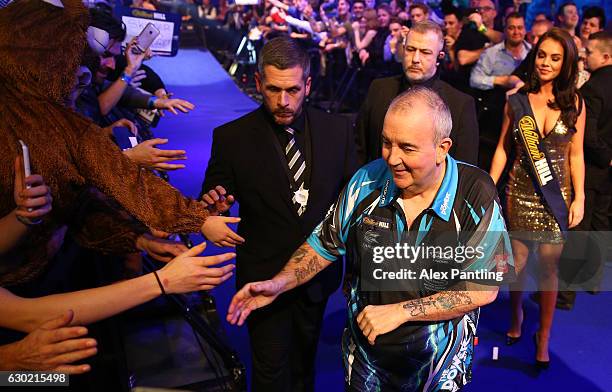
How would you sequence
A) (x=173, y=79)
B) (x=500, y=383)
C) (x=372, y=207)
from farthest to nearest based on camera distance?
(x=173, y=79) → (x=500, y=383) → (x=372, y=207)

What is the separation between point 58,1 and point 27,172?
2.08 ft

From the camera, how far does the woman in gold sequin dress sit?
350 cm

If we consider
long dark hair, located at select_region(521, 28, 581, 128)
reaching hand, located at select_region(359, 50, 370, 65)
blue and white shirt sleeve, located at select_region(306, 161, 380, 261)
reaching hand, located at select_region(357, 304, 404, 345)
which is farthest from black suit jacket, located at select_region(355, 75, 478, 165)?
reaching hand, located at select_region(359, 50, 370, 65)

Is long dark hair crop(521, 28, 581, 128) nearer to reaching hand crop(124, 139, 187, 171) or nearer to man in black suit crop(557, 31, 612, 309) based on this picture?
man in black suit crop(557, 31, 612, 309)

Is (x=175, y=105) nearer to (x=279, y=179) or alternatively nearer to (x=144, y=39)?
(x=144, y=39)

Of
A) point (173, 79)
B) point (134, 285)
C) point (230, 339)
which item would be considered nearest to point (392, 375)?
point (134, 285)

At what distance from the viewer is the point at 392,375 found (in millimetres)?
2092

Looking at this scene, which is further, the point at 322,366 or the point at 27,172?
the point at 322,366

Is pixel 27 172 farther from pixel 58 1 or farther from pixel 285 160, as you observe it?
pixel 285 160

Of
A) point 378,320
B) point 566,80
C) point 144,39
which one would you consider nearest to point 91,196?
point 378,320

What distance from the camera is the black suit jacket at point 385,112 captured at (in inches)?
128

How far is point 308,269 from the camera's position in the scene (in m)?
2.28

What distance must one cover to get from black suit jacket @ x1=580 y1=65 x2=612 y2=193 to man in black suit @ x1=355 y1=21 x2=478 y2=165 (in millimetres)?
1345

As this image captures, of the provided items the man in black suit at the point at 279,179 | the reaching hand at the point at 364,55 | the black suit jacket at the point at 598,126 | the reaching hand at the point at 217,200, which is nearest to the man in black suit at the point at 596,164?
the black suit jacket at the point at 598,126
